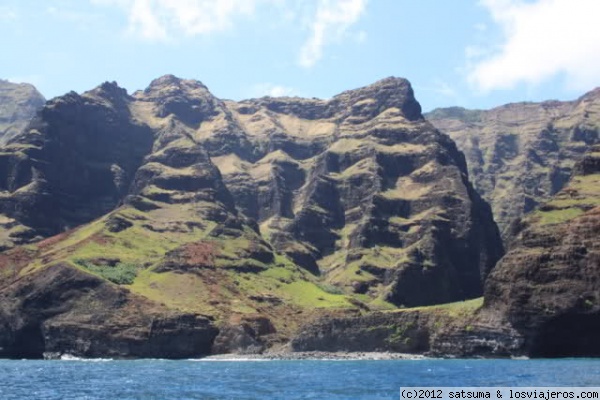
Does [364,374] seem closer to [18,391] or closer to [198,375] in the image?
[198,375]

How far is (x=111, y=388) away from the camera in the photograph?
109 metres

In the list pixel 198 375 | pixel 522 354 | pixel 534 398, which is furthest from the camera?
pixel 522 354

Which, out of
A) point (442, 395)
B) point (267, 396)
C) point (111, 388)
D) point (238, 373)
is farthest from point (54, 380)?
point (442, 395)

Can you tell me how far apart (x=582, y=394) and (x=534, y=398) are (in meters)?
5.34

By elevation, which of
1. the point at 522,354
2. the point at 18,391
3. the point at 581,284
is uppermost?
the point at 581,284

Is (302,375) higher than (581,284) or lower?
lower

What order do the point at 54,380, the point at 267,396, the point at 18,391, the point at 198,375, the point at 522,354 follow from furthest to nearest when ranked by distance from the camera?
the point at 522,354 → the point at 198,375 → the point at 54,380 → the point at 18,391 → the point at 267,396

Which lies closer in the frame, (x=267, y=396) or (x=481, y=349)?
(x=267, y=396)

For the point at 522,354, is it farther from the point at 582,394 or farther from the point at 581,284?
the point at 582,394

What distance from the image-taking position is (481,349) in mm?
198375

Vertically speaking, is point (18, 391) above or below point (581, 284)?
below

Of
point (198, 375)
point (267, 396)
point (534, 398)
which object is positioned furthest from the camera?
point (198, 375)

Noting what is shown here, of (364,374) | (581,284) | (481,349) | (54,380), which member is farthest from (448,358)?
(54,380)

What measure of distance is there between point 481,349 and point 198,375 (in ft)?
287
